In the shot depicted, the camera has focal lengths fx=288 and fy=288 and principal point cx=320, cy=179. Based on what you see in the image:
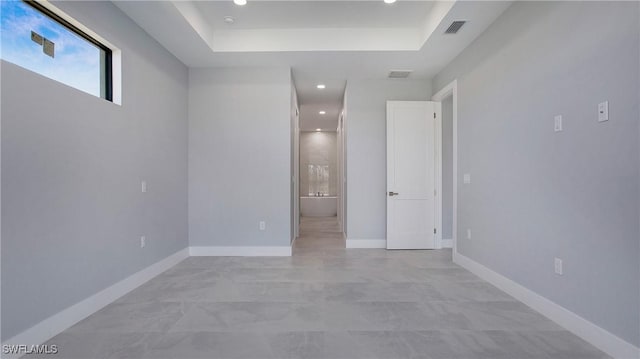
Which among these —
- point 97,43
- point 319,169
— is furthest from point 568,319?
point 319,169

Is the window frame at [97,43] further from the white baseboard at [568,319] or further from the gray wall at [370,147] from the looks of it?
the white baseboard at [568,319]

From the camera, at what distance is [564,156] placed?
208cm

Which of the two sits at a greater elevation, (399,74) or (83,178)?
(399,74)

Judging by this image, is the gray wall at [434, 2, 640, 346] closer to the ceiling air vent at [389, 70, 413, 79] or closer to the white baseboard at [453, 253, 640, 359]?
the white baseboard at [453, 253, 640, 359]

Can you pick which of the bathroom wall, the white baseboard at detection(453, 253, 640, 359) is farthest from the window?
the bathroom wall

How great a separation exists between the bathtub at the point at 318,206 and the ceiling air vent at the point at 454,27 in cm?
666

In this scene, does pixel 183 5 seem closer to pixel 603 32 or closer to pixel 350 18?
pixel 350 18

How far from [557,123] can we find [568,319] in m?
1.42

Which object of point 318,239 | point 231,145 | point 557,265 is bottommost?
point 318,239

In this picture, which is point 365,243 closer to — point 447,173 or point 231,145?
point 447,173

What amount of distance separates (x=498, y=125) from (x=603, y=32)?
3.70ft

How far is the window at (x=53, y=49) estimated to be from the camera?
182 centimetres

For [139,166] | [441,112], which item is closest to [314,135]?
[441,112]

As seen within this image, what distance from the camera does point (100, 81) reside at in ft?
8.46
